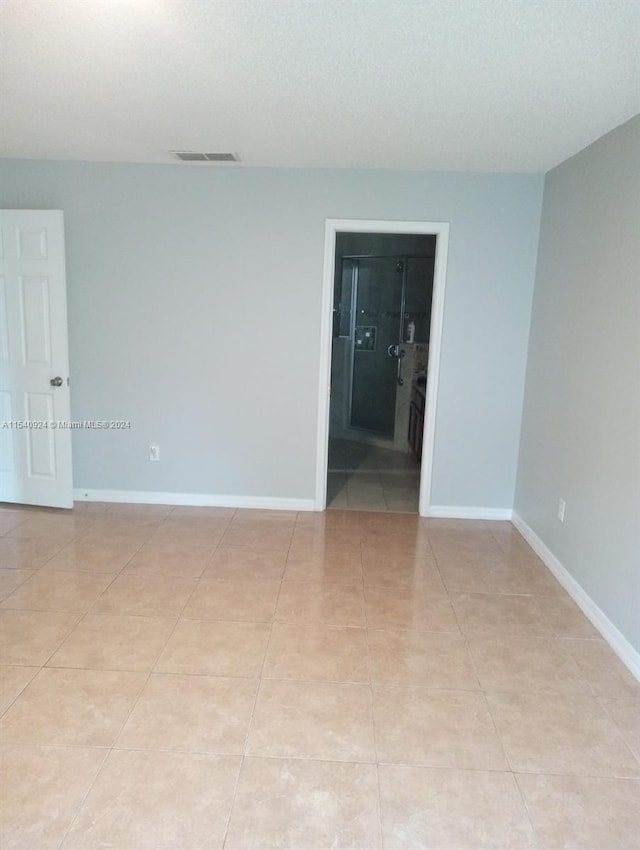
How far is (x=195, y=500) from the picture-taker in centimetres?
427

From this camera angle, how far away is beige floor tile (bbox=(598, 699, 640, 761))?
2.01 m

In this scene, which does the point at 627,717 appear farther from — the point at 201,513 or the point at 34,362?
the point at 34,362

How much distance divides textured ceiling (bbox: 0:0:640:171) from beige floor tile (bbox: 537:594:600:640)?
236 centimetres

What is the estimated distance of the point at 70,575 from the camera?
3.12 meters

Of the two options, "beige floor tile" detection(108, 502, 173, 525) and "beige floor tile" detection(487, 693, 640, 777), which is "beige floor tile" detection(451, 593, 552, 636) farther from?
"beige floor tile" detection(108, 502, 173, 525)

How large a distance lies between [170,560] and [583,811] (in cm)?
237

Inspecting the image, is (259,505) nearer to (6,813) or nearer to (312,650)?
(312,650)

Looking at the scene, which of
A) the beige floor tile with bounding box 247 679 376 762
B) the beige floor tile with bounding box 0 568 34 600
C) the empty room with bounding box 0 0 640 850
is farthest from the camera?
the beige floor tile with bounding box 0 568 34 600

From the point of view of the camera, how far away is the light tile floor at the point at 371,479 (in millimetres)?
4469

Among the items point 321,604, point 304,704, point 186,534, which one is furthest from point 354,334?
point 304,704

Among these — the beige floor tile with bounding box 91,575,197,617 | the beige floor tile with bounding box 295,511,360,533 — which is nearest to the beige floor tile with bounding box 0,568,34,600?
the beige floor tile with bounding box 91,575,197,617

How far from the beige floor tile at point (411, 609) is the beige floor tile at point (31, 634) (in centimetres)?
141

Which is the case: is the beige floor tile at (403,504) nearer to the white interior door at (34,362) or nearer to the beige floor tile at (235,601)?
the beige floor tile at (235,601)

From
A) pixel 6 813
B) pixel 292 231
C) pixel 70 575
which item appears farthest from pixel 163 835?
pixel 292 231
